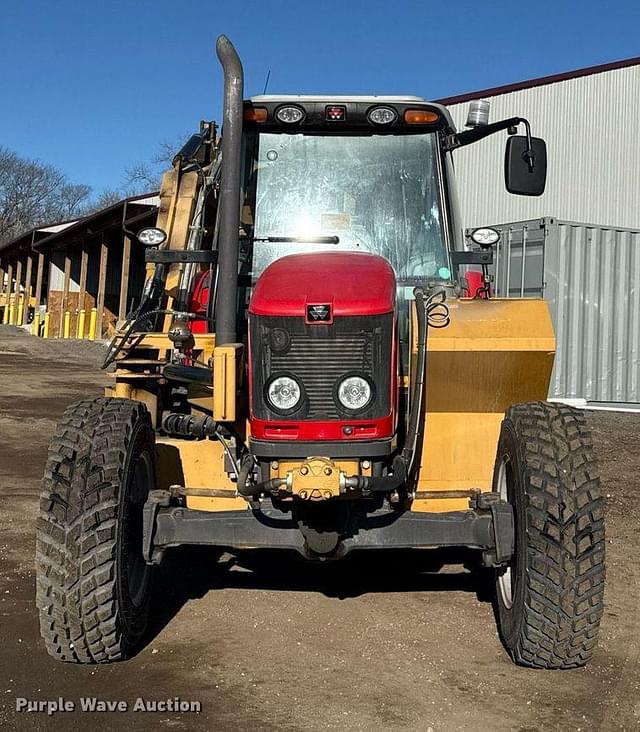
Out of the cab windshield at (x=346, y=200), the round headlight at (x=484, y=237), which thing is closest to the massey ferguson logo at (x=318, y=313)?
the cab windshield at (x=346, y=200)

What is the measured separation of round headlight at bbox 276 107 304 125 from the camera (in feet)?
16.2

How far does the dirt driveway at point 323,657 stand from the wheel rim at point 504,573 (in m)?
0.27

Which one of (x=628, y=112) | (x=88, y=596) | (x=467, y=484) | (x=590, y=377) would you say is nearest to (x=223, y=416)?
(x=88, y=596)

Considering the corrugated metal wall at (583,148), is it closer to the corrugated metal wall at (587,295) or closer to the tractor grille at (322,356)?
the corrugated metal wall at (587,295)

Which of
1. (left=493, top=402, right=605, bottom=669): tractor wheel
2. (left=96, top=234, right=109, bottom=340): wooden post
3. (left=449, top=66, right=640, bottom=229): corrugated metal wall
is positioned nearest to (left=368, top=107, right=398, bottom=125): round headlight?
(left=493, top=402, right=605, bottom=669): tractor wheel

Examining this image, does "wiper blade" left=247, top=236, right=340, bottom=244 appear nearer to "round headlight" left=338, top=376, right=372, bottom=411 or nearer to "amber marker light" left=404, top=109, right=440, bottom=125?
"amber marker light" left=404, top=109, right=440, bottom=125

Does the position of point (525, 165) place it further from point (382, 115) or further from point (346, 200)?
point (346, 200)

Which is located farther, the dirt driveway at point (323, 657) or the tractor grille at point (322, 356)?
the tractor grille at point (322, 356)

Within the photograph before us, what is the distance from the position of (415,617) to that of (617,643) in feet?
3.20

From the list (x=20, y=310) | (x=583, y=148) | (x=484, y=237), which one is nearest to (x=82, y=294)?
(x=20, y=310)

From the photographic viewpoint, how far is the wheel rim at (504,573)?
419 cm

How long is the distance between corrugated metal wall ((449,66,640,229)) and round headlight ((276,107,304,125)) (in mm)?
15231

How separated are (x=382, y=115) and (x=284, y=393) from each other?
191 cm

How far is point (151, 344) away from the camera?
5242mm
